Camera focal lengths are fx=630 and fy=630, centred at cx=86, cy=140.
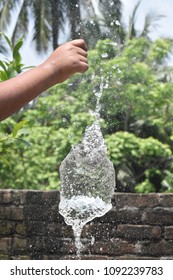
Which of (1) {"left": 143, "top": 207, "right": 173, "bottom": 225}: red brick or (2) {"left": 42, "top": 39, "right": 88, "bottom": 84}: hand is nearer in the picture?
(2) {"left": 42, "top": 39, "right": 88, "bottom": 84}: hand

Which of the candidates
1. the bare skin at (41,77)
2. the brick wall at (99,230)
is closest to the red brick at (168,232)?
the brick wall at (99,230)

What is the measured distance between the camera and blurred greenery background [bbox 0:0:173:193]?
845 centimetres

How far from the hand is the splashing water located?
2264 millimetres

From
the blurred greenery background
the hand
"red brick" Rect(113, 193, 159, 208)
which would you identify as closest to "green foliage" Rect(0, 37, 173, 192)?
the blurred greenery background

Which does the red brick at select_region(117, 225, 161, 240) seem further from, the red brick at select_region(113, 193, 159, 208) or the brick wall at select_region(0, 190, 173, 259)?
the red brick at select_region(113, 193, 159, 208)

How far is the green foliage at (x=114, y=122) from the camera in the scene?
8438 mm

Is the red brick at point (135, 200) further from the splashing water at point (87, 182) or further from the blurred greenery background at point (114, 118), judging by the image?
the blurred greenery background at point (114, 118)

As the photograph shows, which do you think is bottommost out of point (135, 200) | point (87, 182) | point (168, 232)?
point (168, 232)

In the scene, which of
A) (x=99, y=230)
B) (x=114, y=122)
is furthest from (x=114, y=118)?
(x=99, y=230)

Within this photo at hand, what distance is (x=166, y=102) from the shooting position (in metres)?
9.40

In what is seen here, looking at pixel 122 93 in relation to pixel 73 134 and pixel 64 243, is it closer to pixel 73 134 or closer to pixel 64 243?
pixel 73 134

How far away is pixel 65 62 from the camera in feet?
Result: 3.76

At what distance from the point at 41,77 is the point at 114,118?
332 inches

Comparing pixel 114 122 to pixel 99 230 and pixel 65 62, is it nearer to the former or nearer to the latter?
pixel 99 230
